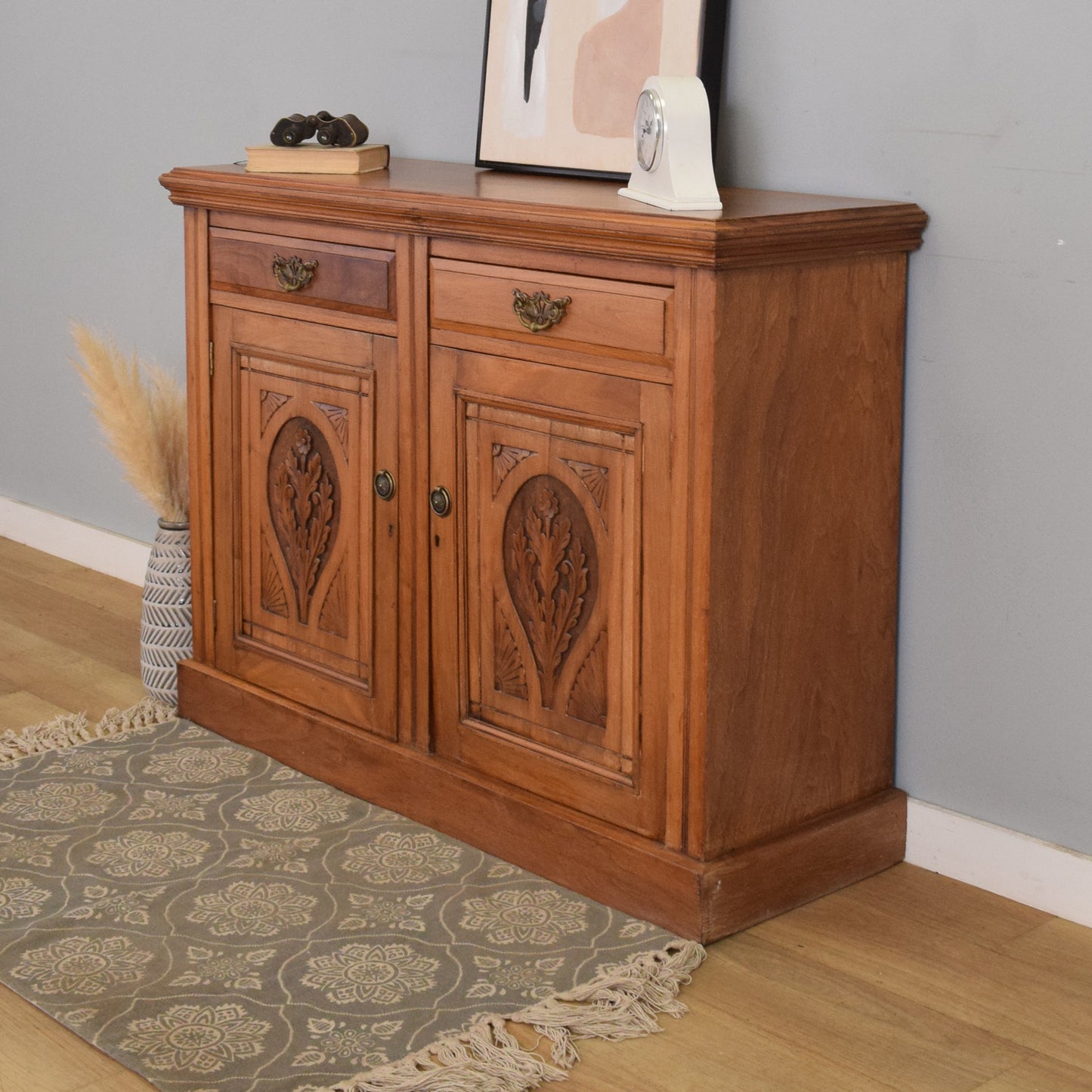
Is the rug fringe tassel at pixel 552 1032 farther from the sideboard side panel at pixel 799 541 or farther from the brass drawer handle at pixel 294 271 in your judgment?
the brass drawer handle at pixel 294 271

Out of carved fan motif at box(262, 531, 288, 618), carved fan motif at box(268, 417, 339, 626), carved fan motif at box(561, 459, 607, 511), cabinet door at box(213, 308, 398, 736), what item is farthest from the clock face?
carved fan motif at box(262, 531, 288, 618)

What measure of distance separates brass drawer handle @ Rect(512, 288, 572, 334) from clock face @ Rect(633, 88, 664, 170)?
0.21 m

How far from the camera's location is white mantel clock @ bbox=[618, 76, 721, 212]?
200 cm

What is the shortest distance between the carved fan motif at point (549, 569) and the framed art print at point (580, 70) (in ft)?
1.86

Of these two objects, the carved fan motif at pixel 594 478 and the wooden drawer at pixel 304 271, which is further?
the wooden drawer at pixel 304 271

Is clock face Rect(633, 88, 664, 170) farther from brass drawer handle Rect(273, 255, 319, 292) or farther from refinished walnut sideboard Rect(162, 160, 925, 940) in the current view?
brass drawer handle Rect(273, 255, 319, 292)

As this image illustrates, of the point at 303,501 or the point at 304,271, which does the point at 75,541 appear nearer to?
the point at 303,501

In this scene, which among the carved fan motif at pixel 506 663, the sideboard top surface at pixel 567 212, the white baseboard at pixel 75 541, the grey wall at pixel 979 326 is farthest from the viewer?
the white baseboard at pixel 75 541

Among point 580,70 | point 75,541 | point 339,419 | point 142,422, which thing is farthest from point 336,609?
point 75,541

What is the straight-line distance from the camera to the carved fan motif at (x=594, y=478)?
211cm

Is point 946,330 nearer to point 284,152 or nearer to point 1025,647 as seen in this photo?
point 1025,647

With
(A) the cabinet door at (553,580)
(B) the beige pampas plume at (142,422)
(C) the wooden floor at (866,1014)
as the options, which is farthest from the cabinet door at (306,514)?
(C) the wooden floor at (866,1014)

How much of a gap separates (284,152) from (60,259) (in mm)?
1450

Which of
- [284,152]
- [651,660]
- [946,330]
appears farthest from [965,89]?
[284,152]
